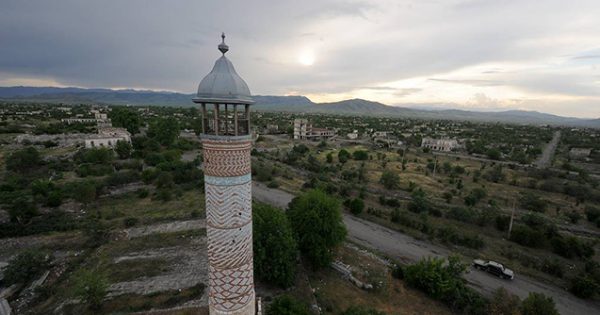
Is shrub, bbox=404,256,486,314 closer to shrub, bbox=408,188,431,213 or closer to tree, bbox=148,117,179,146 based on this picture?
shrub, bbox=408,188,431,213

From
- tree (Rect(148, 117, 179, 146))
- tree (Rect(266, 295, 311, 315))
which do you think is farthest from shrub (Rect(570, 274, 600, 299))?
tree (Rect(148, 117, 179, 146))

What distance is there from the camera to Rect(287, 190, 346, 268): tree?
55.9 feet

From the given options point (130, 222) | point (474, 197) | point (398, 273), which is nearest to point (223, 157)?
point (398, 273)

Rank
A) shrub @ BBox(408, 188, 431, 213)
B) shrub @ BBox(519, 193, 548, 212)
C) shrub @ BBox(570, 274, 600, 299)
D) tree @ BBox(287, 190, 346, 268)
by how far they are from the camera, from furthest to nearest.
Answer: shrub @ BBox(519, 193, 548, 212) < shrub @ BBox(408, 188, 431, 213) < shrub @ BBox(570, 274, 600, 299) < tree @ BBox(287, 190, 346, 268)

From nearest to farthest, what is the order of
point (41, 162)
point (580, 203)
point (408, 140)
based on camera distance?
1. point (580, 203)
2. point (41, 162)
3. point (408, 140)

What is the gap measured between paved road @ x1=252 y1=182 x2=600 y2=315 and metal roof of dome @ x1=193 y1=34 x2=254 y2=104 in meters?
18.6

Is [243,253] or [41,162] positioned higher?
[243,253]

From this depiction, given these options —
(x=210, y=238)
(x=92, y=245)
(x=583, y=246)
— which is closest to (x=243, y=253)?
(x=210, y=238)

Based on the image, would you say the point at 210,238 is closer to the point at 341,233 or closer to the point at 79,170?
the point at 341,233

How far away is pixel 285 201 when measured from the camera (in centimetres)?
3056

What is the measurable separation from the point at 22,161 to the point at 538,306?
53637 mm

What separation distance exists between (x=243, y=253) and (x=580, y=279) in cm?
2230

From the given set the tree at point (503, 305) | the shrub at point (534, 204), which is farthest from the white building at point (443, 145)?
→ the tree at point (503, 305)

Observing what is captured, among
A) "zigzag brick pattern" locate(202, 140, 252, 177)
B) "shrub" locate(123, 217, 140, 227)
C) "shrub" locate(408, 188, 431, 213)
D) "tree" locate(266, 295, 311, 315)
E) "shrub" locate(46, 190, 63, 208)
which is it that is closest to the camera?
"zigzag brick pattern" locate(202, 140, 252, 177)
